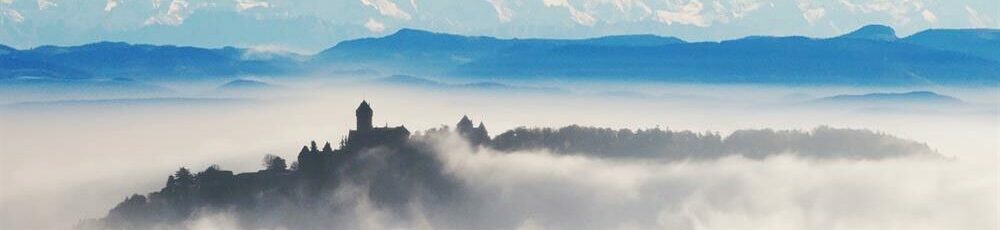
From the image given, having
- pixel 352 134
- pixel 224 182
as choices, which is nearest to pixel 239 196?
pixel 224 182

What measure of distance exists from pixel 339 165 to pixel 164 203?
22.6 metres

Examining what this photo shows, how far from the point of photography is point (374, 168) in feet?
634

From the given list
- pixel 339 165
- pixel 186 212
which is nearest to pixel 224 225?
pixel 186 212

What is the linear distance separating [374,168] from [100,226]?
3591 cm

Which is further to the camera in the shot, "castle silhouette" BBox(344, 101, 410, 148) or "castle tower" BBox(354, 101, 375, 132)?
"castle silhouette" BBox(344, 101, 410, 148)

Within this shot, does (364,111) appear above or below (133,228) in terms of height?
above

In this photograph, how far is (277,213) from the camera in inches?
7594

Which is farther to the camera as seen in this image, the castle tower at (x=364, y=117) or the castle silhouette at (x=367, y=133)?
the castle silhouette at (x=367, y=133)

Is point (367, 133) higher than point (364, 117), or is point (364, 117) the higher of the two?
point (364, 117)

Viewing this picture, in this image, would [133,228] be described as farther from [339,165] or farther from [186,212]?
[339,165]

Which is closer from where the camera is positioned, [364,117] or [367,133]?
[367,133]

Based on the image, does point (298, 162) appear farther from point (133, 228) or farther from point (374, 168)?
point (133, 228)

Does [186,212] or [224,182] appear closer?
[186,212]

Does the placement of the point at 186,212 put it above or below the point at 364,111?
below
